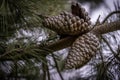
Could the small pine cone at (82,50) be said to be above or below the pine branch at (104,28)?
below

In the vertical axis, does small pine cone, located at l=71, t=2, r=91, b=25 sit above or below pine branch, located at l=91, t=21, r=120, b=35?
above

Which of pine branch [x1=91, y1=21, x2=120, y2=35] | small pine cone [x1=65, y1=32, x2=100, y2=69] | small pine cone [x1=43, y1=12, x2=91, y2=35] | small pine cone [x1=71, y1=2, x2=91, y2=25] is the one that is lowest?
small pine cone [x1=65, y1=32, x2=100, y2=69]

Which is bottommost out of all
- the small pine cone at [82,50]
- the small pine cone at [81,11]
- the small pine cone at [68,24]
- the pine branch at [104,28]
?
the small pine cone at [82,50]

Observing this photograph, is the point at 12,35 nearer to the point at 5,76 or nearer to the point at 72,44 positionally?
the point at 5,76

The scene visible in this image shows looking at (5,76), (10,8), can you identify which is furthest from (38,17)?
(5,76)
